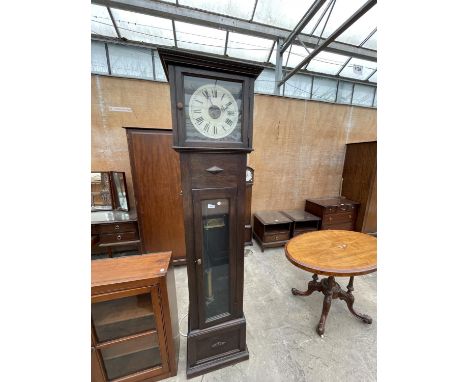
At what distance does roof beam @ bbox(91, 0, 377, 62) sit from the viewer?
2211 millimetres

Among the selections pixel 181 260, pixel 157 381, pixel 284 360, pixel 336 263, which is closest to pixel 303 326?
pixel 284 360

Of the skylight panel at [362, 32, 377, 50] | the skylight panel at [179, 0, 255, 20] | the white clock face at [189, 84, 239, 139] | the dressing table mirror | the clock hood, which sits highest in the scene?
the skylight panel at [179, 0, 255, 20]

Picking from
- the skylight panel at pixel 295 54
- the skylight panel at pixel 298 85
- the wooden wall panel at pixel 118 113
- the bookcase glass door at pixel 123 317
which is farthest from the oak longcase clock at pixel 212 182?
the skylight panel at pixel 298 85

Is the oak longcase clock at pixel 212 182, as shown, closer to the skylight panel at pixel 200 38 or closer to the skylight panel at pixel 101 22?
the skylight panel at pixel 200 38

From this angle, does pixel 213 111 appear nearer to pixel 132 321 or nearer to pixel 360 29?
pixel 132 321

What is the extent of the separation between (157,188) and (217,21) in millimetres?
2465

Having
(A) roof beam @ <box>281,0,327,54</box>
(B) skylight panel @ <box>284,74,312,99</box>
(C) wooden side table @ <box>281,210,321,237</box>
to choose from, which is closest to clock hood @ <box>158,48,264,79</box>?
(A) roof beam @ <box>281,0,327,54</box>

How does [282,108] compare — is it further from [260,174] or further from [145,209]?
[145,209]

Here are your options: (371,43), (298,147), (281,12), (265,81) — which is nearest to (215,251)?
(298,147)

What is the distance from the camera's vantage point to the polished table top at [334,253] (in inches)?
53.2

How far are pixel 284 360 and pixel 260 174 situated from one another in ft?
7.58

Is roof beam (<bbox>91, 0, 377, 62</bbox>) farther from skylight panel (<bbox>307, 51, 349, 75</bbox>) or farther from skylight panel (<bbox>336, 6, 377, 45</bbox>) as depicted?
skylight panel (<bbox>307, 51, 349, 75</bbox>)

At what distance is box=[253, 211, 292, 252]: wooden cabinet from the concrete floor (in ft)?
2.06

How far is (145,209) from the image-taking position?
7.00 ft
